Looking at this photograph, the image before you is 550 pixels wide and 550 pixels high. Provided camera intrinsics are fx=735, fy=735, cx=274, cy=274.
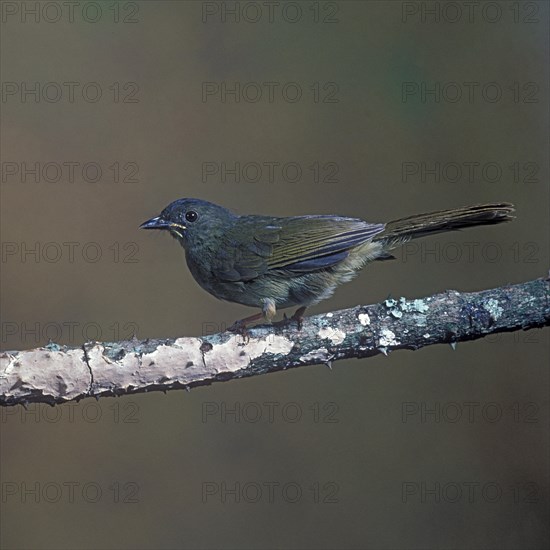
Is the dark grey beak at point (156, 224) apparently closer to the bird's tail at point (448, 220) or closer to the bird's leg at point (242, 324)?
the bird's leg at point (242, 324)

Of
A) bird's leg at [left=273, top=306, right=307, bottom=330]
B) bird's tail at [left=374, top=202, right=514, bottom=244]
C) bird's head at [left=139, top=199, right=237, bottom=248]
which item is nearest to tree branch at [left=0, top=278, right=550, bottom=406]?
bird's leg at [left=273, top=306, right=307, bottom=330]

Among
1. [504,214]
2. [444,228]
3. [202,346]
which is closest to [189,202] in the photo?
[202,346]

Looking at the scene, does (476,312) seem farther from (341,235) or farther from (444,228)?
(341,235)

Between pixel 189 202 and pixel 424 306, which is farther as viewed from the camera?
pixel 189 202

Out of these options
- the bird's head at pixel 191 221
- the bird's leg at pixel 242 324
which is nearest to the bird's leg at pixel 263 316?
the bird's leg at pixel 242 324

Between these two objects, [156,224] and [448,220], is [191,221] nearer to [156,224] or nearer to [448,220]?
[156,224]

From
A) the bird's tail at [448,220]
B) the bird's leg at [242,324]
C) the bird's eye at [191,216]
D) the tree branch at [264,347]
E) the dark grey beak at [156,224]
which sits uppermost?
the bird's eye at [191,216]

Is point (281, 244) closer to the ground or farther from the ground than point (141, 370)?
farther from the ground

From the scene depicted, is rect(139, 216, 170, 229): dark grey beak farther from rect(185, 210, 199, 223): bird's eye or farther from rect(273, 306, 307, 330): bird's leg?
rect(273, 306, 307, 330): bird's leg
